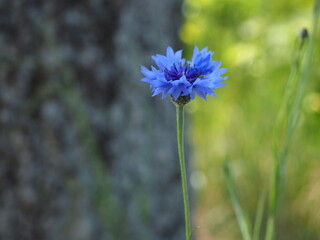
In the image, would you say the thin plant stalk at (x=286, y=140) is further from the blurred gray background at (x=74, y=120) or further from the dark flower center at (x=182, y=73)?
the blurred gray background at (x=74, y=120)

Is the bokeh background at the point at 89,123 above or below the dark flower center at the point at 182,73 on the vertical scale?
above

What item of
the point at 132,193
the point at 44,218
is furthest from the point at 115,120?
the point at 44,218

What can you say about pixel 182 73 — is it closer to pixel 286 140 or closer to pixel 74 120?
pixel 286 140

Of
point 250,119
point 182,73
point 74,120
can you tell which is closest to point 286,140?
point 182,73

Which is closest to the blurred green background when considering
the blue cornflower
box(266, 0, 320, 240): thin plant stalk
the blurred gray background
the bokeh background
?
the bokeh background

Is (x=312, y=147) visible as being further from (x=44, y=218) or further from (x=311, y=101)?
(x=44, y=218)

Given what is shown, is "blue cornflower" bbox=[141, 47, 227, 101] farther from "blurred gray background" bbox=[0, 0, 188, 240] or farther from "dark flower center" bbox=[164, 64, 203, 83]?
"blurred gray background" bbox=[0, 0, 188, 240]

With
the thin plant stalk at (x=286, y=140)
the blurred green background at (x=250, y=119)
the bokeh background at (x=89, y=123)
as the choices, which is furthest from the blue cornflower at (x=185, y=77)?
the blurred green background at (x=250, y=119)
